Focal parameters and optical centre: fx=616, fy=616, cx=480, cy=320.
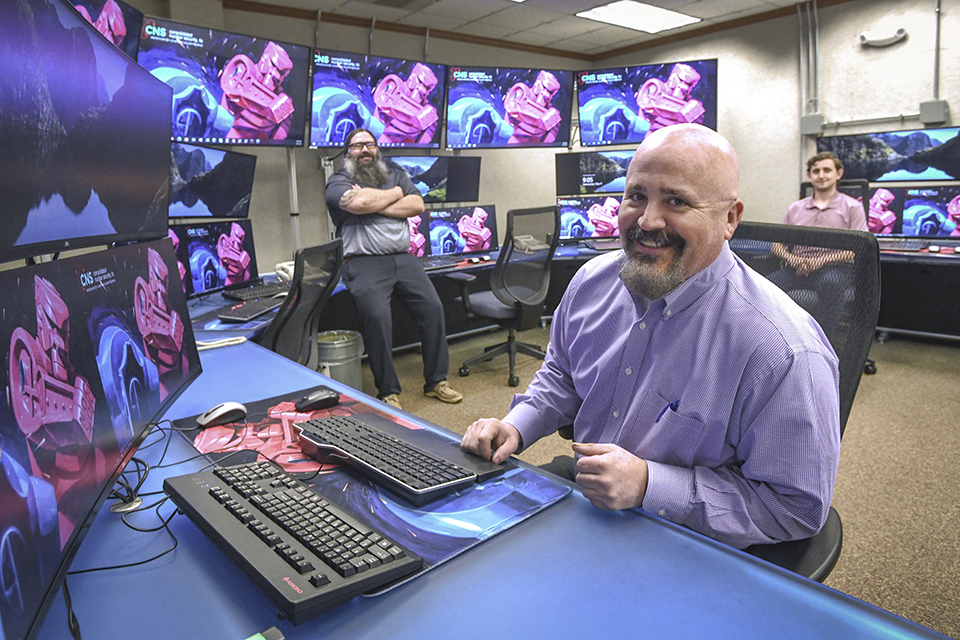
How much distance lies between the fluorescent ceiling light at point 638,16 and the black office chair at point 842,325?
185 inches

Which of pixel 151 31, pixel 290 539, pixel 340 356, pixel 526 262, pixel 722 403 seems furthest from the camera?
pixel 526 262

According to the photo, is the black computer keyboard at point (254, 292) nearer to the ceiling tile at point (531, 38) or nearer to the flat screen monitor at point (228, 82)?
the flat screen monitor at point (228, 82)

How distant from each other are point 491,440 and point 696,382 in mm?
375

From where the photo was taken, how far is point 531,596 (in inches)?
28.4

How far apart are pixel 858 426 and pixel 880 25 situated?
3.84 m

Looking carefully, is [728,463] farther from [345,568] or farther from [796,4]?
[796,4]

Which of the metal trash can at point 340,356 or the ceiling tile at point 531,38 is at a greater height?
→ the ceiling tile at point 531,38

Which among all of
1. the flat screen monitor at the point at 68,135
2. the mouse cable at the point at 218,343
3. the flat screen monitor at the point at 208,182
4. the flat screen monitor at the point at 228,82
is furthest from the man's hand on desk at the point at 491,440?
the flat screen monitor at the point at 228,82

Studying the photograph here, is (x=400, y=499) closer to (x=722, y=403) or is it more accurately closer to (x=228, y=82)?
(x=722, y=403)

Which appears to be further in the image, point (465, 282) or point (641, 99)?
point (641, 99)

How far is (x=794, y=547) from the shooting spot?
1009 millimetres

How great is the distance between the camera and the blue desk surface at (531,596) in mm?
669

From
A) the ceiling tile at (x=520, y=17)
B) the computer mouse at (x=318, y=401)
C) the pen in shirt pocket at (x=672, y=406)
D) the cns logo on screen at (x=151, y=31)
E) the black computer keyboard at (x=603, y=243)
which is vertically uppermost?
the ceiling tile at (x=520, y=17)

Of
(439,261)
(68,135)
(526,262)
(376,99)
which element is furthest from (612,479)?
(376,99)
